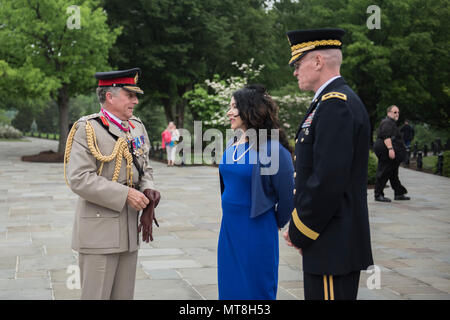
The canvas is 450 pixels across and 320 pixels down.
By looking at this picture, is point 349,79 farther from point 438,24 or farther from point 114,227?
point 114,227

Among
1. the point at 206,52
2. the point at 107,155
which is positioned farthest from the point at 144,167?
the point at 206,52

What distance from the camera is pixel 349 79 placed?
32.6m

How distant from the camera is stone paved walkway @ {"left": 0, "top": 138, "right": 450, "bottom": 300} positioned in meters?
5.73

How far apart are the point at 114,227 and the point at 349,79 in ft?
99.9

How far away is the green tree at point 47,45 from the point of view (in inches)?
902

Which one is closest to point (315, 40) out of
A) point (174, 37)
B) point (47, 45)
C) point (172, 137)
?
point (172, 137)

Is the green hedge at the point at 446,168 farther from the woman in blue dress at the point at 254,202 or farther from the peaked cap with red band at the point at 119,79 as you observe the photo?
the peaked cap with red band at the point at 119,79

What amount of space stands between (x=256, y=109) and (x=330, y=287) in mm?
1447

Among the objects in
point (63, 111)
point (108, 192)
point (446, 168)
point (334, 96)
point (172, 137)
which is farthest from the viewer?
point (63, 111)

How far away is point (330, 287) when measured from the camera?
3055 mm

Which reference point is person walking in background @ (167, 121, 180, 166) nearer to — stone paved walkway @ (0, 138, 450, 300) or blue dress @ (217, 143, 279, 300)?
stone paved walkway @ (0, 138, 450, 300)

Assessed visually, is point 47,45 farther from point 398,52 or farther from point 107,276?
point 107,276

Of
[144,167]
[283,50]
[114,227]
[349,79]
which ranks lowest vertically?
[114,227]

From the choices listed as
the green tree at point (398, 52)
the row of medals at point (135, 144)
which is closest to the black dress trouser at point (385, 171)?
the row of medals at point (135, 144)
